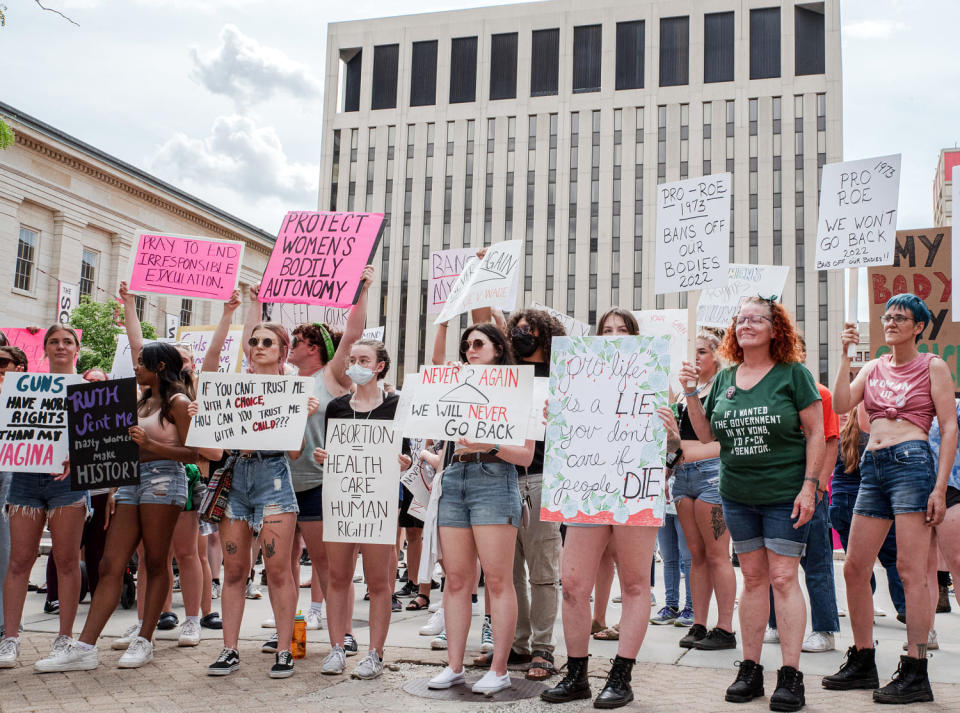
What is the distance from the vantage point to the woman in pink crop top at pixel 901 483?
14.9ft

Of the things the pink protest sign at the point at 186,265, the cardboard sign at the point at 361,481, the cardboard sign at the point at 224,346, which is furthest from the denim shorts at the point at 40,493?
the cardboard sign at the point at 224,346

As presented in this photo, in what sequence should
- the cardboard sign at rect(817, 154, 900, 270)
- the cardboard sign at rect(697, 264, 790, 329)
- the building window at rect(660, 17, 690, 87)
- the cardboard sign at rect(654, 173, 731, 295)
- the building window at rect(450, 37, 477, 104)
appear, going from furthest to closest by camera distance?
the building window at rect(450, 37, 477, 104), the building window at rect(660, 17, 690, 87), the cardboard sign at rect(697, 264, 790, 329), the cardboard sign at rect(654, 173, 731, 295), the cardboard sign at rect(817, 154, 900, 270)

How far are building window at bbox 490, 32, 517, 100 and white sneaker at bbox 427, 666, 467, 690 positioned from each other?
57.0 metres

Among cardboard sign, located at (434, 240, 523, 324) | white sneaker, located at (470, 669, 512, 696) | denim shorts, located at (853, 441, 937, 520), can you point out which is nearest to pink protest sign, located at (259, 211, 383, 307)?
cardboard sign, located at (434, 240, 523, 324)

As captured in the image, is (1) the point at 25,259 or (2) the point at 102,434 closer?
(2) the point at 102,434

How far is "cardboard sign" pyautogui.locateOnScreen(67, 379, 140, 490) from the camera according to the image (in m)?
5.32

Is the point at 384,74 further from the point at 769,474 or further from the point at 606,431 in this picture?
the point at 769,474

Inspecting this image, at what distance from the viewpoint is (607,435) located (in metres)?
4.73

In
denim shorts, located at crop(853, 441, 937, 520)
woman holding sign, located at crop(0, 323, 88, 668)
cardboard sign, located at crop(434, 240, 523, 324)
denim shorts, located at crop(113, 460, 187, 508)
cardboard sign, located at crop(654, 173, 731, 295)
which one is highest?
cardboard sign, located at crop(654, 173, 731, 295)

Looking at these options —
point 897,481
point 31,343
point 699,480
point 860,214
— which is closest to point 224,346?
point 31,343

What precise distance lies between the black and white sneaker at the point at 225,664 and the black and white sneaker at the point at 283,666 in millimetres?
234

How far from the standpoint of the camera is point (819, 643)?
5.86 meters

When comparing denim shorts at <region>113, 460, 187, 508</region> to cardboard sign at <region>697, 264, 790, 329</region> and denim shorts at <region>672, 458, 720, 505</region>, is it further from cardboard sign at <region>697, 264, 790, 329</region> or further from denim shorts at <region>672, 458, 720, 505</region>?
cardboard sign at <region>697, 264, 790, 329</region>

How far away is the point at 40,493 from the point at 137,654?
127cm
